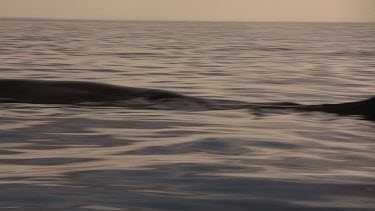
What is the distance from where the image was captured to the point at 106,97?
10305 millimetres

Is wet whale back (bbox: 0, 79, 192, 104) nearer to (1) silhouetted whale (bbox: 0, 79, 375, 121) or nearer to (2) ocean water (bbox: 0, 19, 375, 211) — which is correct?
(1) silhouetted whale (bbox: 0, 79, 375, 121)

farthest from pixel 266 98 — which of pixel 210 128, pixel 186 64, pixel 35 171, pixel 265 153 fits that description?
pixel 186 64

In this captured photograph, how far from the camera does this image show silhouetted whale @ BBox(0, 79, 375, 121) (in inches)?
390

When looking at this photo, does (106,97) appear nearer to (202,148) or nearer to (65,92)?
(65,92)

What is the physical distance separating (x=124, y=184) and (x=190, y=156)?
1.32 meters

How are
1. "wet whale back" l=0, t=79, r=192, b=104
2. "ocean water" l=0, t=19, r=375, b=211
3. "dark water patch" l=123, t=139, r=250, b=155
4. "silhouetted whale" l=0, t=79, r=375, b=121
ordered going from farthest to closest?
"wet whale back" l=0, t=79, r=192, b=104
"silhouetted whale" l=0, t=79, r=375, b=121
"dark water patch" l=123, t=139, r=250, b=155
"ocean water" l=0, t=19, r=375, b=211

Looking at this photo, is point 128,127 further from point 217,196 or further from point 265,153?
point 217,196

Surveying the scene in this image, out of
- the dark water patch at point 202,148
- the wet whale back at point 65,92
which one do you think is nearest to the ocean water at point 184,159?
the dark water patch at point 202,148

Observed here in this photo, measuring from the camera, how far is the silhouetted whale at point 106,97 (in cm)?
991

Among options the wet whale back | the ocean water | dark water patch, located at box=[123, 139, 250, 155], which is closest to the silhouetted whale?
the wet whale back

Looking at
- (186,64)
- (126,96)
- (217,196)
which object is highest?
(186,64)

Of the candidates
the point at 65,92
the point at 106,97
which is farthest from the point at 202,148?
the point at 65,92

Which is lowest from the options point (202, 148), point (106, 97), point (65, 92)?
point (202, 148)

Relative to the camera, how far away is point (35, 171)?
5.42 meters
